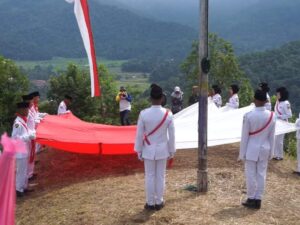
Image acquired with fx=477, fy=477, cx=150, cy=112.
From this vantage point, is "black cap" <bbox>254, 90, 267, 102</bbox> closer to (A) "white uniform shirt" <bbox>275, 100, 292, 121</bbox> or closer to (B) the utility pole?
(B) the utility pole

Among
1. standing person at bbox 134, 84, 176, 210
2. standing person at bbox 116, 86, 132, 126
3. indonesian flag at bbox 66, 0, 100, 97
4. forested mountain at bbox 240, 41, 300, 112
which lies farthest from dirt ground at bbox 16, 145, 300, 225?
forested mountain at bbox 240, 41, 300, 112

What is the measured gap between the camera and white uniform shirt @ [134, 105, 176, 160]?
23.9 feet

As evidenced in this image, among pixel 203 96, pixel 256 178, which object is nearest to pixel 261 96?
pixel 203 96

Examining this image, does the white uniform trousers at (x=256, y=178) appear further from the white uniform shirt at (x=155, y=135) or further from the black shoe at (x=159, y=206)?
the black shoe at (x=159, y=206)

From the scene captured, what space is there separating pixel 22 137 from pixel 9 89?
18702mm

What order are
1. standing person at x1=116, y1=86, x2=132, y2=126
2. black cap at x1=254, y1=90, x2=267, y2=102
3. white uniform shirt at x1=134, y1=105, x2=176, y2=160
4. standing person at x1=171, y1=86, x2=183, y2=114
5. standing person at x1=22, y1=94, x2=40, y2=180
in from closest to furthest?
white uniform shirt at x1=134, y1=105, x2=176, y2=160 → black cap at x1=254, y1=90, x2=267, y2=102 → standing person at x1=22, y1=94, x2=40, y2=180 → standing person at x1=116, y1=86, x2=132, y2=126 → standing person at x1=171, y1=86, x2=183, y2=114

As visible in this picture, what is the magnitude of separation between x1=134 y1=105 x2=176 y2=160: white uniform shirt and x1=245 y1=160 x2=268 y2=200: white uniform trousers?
1283 millimetres

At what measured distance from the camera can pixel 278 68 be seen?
61.9m

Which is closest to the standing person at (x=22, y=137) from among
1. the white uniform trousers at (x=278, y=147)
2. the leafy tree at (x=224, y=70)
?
the white uniform trousers at (x=278, y=147)

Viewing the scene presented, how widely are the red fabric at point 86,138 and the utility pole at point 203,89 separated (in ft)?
6.60

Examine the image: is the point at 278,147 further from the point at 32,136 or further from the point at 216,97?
the point at 32,136

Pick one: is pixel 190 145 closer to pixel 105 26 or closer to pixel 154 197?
pixel 154 197

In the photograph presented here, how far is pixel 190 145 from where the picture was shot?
32.6ft

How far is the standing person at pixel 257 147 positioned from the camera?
7.48m
